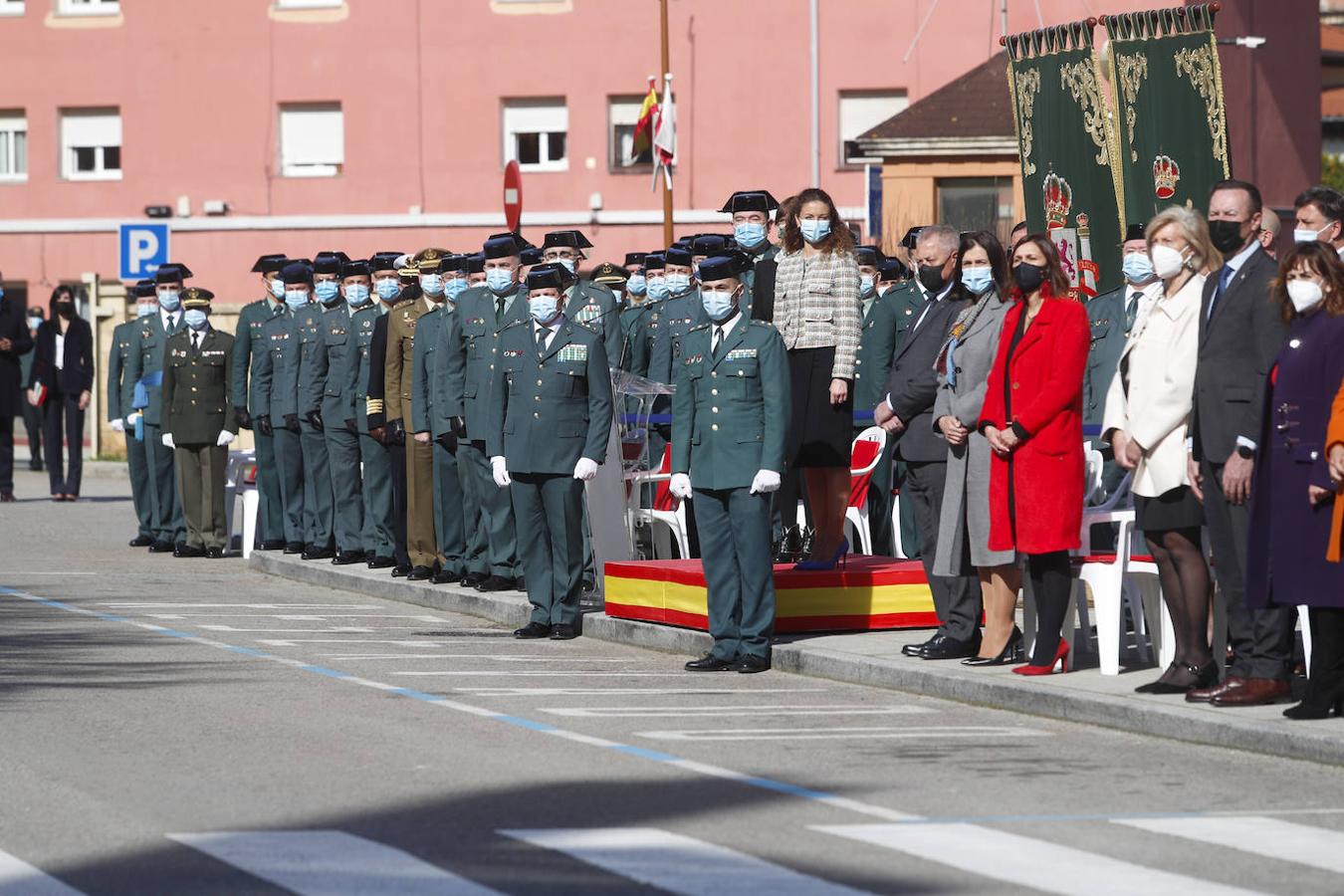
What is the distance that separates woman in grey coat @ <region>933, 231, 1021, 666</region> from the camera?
488 inches

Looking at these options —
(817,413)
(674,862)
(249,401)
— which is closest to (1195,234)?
(817,413)

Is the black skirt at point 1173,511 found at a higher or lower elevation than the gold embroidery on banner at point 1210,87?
lower

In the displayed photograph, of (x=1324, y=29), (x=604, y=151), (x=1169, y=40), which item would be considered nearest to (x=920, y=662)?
(x=1169, y=40)

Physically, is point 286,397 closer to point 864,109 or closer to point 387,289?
point 387,289

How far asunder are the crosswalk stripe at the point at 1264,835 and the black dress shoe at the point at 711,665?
4945 millimetres

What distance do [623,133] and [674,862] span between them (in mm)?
38754

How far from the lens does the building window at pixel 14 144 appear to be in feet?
157

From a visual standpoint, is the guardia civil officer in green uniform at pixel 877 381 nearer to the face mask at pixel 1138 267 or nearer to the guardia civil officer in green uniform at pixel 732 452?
the guardia civil officer in green uniform at pixel 732 452

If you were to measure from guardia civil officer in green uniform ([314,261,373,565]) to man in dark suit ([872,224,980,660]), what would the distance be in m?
7.01

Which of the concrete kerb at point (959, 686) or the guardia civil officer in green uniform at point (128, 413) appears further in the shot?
the guardia civil officer in green uniform at point (128, 413)

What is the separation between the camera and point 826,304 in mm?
14414

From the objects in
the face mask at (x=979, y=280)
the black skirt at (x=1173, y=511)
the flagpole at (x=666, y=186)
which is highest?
the flagpole at (x=666, y=186)

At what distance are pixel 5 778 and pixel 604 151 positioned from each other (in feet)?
122

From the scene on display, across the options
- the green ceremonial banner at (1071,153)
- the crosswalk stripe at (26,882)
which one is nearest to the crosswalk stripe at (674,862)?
the crosswalk stripe at (26,882)
